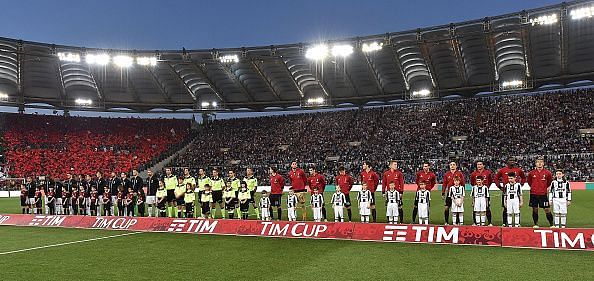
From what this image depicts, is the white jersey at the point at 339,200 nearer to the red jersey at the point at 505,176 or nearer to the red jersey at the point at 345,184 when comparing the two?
the red jersey at the point at 345,184

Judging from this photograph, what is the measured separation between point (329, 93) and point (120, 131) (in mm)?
25424

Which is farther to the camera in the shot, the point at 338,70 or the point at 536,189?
the point at 338,70

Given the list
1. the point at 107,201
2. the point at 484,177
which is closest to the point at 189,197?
the point at 107,201

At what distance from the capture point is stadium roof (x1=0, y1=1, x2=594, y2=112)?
36.8 meters

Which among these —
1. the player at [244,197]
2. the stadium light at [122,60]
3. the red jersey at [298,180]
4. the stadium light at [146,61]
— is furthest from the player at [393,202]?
the stadium light at [122,60]

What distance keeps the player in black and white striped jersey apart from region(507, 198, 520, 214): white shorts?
981 millimetres

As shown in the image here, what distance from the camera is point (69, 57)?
40906 mm

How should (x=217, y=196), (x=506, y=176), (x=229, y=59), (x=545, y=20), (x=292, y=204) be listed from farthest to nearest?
(x=229, y=59) → (x=545, y=20) → (x=217, y=196) → (x=292, y=204) → (x=506, y=176)

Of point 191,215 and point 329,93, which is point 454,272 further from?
point 329,93

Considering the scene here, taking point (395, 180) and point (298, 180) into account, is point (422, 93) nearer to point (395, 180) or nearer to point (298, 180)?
point (298, 180)

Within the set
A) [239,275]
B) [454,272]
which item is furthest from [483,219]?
[239,275]

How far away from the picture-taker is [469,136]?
145 ft

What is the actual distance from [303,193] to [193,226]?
430cm

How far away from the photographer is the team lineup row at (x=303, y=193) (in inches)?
559
